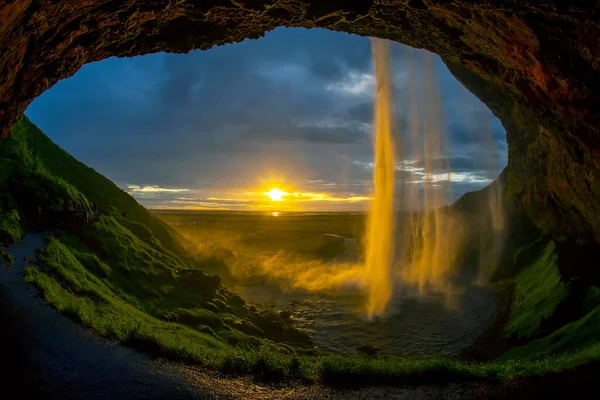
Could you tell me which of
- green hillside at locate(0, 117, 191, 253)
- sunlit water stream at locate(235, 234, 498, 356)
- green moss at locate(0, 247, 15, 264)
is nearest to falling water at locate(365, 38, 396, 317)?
sunlit water stream at locate(235, 234, 498, 356)

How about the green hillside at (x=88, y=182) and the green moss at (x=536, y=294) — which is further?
the green hillside at (x=88, y=182)

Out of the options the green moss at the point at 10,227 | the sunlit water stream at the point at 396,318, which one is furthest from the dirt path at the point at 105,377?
the sunlit water stream at the point at 396,318

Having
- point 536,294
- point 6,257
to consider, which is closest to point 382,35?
point 6,257

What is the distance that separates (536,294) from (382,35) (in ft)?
73.1

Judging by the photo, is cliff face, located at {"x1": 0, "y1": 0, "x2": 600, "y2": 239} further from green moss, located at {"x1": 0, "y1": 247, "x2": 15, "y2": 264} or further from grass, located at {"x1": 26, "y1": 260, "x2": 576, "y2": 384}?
green moss, located at {"x1": 0, "y1": 247, "x2": 15, "y2": 264}

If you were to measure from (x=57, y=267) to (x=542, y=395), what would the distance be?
70.9ft

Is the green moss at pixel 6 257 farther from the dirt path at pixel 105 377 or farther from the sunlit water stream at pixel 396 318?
the sunlit water stream at pixel 396 318

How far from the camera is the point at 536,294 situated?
24922mm

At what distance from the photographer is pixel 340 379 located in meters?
11.4

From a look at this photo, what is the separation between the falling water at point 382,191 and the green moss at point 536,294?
11.0 metres

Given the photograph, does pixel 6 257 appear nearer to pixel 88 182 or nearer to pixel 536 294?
pixel 88 182

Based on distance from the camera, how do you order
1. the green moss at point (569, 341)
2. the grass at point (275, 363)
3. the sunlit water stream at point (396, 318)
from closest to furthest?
the grass at point (275, 363)
the green moss at point (569, 341)
the sunlit water stream at point (396, 318)

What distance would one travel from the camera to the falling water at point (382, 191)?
112 feet

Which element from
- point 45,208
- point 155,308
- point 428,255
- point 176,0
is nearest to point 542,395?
point 176,0
